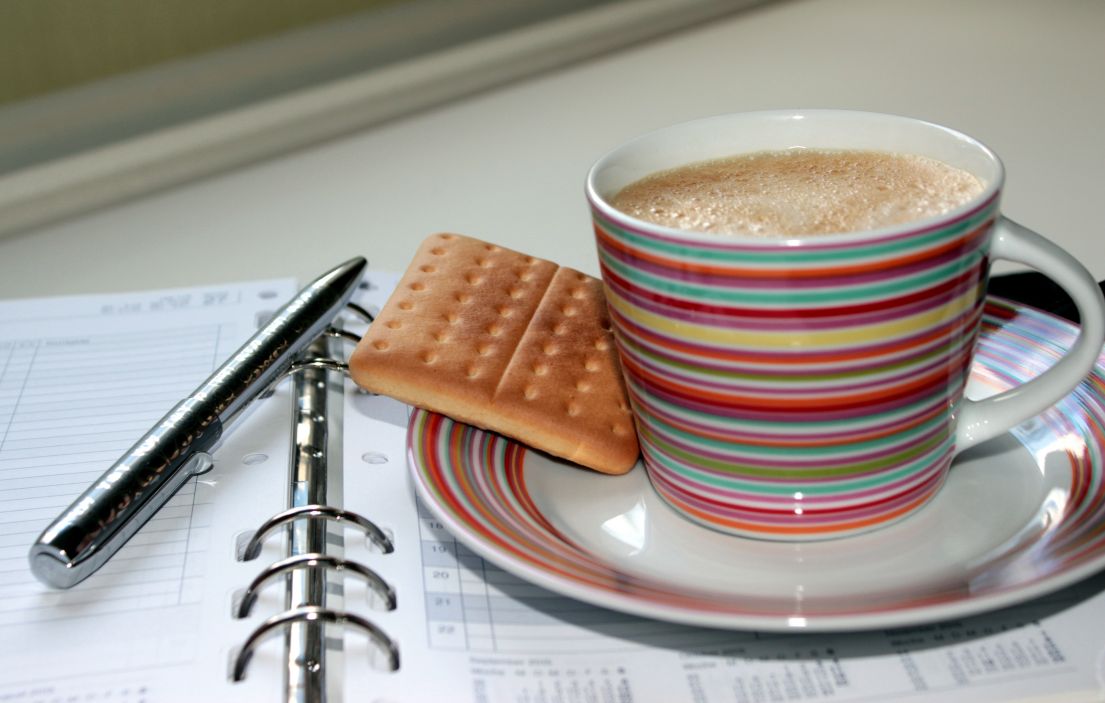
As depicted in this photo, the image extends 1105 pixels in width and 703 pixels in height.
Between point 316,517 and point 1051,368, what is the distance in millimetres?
333

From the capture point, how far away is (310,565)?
1.57ft

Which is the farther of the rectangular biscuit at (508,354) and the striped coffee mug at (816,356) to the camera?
the rectangular biscuit at (508,354)

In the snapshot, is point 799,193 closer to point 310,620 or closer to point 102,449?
point 310,620

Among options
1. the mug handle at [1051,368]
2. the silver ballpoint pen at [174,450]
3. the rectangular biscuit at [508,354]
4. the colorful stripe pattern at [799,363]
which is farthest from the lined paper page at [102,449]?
the mug handle at [1051,368]

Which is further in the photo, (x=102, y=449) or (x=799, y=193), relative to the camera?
(x=102, y=449)

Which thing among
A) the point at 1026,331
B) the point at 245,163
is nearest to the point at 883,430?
the point at 1026,331

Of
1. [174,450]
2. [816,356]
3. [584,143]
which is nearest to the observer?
[816,356]

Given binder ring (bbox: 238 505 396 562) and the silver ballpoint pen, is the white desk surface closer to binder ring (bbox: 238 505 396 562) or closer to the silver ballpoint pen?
the silver ballpoint pen

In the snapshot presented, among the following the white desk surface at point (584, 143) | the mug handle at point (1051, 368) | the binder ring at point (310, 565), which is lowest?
the binder ring at point (310, 565)

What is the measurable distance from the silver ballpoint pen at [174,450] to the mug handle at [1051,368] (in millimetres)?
356

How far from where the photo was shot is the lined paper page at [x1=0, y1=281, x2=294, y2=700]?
1.54 feet

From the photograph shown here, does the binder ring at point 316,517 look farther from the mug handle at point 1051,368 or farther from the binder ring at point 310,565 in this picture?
the mug handle at point 1051,368

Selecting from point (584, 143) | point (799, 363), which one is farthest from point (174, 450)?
point (584, 143)

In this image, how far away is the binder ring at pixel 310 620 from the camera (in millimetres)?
442
